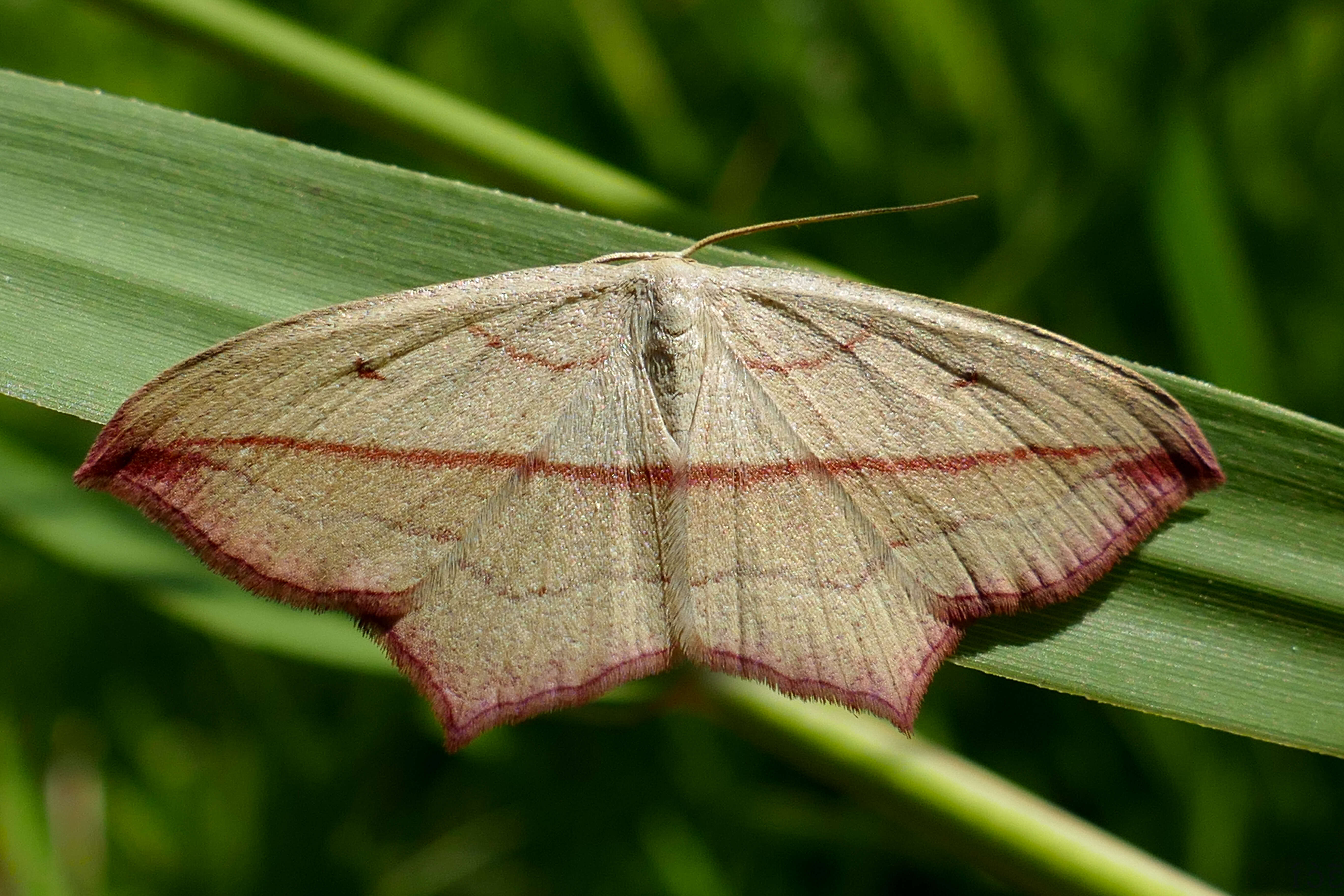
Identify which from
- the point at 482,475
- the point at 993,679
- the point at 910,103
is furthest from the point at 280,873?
the point at 910,103

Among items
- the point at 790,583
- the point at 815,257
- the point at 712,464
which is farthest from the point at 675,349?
the point at 815,257

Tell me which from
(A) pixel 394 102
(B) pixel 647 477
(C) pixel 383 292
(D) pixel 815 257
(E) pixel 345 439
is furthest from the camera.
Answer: (D) pixel 815 257

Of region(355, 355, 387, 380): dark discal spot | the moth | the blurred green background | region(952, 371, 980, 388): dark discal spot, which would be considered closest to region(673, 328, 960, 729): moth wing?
the moth

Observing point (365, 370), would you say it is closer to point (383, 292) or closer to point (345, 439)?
point (345, 439)

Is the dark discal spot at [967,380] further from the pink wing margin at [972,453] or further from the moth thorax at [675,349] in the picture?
the moth thorax at [675,349]

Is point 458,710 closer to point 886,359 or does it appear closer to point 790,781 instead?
point 886,359

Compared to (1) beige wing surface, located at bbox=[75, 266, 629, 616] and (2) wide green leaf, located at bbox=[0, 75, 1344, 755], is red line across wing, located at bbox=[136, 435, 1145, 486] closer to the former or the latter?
(1) beige wing surface, located at bbox=[75, 266, 629, 616]

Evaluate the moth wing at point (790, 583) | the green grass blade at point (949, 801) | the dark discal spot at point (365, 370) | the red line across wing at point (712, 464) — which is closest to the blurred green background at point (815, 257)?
the green grass blade at point (949, 801)
